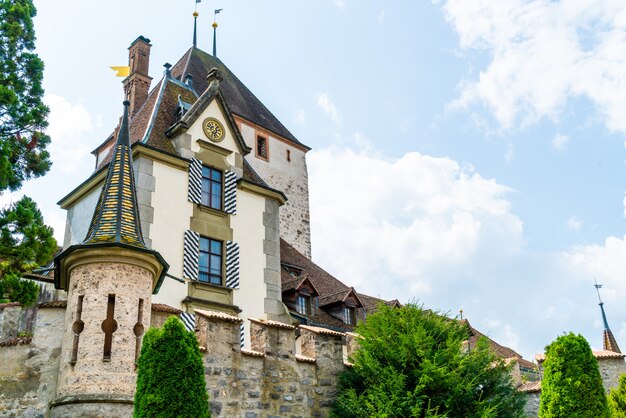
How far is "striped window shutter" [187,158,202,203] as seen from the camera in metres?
20.1

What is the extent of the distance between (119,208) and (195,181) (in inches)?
348

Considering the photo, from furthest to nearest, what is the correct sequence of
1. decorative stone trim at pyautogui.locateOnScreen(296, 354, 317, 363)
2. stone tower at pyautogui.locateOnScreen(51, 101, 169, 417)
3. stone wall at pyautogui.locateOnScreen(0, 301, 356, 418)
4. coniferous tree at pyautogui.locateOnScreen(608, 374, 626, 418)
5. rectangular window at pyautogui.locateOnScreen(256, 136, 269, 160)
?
rectangular window at pyautogui.locateOnScreen(256, 136, 269, 160) < coniferous tree at pyautogui.locateOnScreen(608, 374, 626, 418) < decorative stone trim at pyautogui.locateOnScreen(296, 354, 317, 363) < stone wall at pyautogui.locateOnScreen(0, 301, 356, 418) < stone tower at pyautogui.locateOnScreen(51, 101, 169, 417)

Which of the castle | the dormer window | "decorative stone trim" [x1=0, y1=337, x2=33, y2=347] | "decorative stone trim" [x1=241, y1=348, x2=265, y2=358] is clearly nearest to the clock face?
the castle

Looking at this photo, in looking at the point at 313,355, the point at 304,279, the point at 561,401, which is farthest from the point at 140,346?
the point at 304,279

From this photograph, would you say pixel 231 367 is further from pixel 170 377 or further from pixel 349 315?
pixel 349 315

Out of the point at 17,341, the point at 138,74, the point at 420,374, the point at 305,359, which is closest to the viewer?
the point at 17,341

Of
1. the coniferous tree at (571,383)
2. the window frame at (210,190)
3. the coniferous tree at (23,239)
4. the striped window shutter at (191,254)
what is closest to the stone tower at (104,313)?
the coniferous tree at (23,239)

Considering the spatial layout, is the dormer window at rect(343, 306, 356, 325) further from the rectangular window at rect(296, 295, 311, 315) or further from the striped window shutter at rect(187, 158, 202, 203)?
the striped window shutter at rect(187, 158, 202, 203)

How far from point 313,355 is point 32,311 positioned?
15.9ft

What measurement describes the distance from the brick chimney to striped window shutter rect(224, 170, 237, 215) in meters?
6.05

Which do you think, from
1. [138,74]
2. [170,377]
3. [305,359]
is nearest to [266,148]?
[138,74]

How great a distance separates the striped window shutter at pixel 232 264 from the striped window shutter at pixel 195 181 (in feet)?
5.17

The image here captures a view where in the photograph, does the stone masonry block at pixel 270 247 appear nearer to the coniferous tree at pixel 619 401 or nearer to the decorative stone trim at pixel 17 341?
the coniferous tree at pixel 619 401

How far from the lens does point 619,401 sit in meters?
15.7
